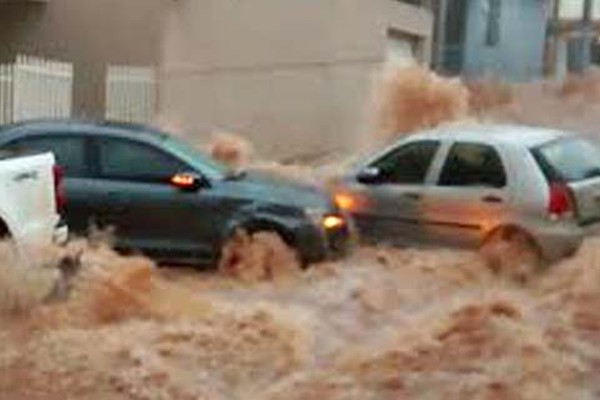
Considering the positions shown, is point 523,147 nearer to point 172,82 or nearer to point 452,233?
point 452,233

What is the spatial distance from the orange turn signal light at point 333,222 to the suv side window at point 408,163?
87cm

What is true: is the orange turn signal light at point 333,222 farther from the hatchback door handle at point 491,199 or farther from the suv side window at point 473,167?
the hatchback door handle at point 491,199

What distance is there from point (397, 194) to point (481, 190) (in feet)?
3.06

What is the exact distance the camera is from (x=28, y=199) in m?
11.1

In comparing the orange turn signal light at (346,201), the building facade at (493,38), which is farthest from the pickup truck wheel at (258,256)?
the building facade at (493,38)

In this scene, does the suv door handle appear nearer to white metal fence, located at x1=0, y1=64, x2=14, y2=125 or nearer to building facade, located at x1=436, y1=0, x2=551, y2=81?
white metal fence, located at x1=0, y1=64, x2=14, y2=125

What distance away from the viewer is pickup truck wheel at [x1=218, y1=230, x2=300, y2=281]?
12.8 metres

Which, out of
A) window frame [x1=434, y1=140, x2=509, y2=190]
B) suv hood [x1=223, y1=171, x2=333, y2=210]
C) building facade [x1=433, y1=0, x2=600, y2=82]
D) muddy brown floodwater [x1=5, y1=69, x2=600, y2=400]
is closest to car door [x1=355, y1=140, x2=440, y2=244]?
window frame [x1=434, y1=140, x2=509, y2=190]

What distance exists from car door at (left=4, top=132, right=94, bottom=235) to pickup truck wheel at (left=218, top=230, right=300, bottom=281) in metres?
1.34

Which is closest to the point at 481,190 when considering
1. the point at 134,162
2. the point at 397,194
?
the point at 397,194

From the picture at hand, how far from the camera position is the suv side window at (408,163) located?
13.9 metres

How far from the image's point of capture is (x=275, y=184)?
1351cm

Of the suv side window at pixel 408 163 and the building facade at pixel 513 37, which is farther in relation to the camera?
the building facade at pixel 513 37

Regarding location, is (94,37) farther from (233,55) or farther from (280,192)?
(280,192)
